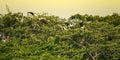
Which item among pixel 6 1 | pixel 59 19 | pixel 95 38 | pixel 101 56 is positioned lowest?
pixel 101 56

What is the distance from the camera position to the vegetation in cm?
462

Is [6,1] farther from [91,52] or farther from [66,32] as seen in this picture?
[91,52]

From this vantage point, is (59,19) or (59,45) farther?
(59,19)

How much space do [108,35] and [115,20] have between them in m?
1.23

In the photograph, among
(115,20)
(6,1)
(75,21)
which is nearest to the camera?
(75,21)

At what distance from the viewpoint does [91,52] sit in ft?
15.8

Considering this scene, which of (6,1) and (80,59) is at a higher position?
(6,1)

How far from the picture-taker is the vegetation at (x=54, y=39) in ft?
15.1

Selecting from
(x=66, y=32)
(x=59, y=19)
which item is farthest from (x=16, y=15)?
(x=66, y=32)

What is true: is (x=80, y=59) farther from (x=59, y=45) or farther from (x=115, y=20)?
(x=115, y=20)

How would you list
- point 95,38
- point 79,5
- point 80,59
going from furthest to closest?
point 79,5, point 95,38, point 80,59

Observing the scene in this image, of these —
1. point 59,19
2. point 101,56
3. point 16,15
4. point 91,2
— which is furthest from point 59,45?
point 91,2

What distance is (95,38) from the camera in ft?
16.1

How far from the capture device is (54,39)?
16.0 ft
